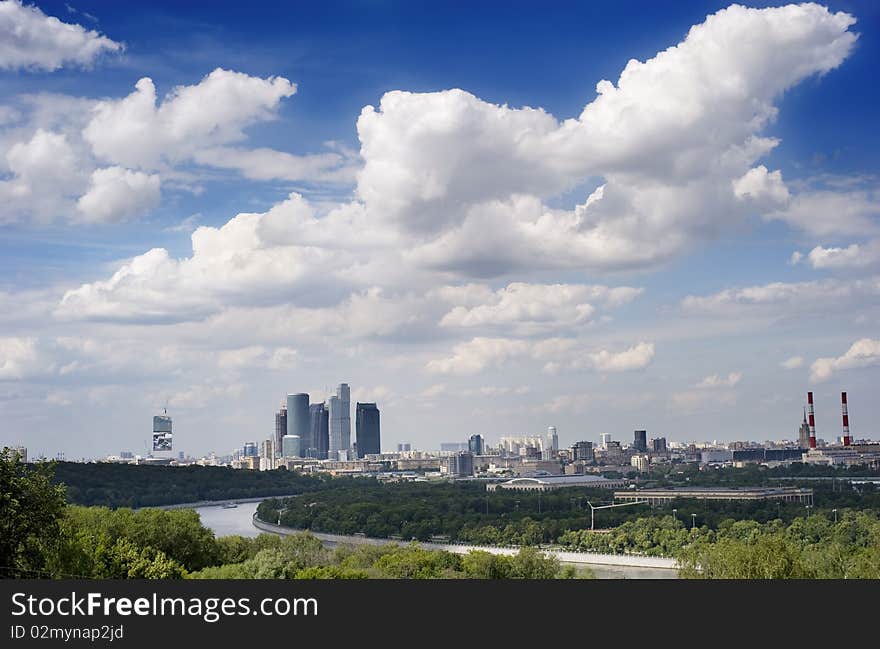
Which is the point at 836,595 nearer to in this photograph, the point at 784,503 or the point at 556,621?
the point at 556,621

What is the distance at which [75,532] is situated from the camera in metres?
23.9

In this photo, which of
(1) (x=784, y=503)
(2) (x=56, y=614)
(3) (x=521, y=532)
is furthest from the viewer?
(1) (x=784, y=503)

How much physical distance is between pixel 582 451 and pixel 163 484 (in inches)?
3409

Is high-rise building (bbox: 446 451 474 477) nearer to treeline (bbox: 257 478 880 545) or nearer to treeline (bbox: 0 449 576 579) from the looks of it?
treeline (bbox: 257 478 880 545)

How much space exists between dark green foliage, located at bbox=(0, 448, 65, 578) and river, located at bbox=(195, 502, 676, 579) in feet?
88.6

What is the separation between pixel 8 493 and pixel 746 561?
15.8m

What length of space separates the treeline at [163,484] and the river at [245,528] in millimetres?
3228

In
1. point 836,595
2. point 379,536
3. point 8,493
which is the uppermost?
point 8,493

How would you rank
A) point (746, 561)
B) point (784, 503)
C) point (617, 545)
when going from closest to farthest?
point (746, 561)
point (617, 545)
point (784, 503)

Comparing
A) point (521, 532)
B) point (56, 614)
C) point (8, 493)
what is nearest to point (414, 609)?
point (56, 614)

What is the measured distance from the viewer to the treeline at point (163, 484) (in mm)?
87812

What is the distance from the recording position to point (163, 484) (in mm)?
98938

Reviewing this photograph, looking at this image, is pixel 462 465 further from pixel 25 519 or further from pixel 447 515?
pixel 25 519

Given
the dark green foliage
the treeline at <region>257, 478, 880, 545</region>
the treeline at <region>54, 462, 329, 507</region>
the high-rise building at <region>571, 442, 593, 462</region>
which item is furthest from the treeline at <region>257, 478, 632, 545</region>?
the high-rise building at <region>571, 442, 593, 462</region>
